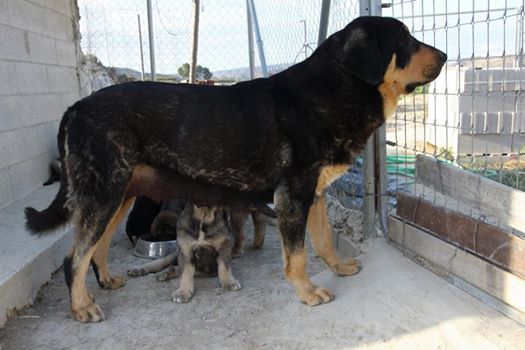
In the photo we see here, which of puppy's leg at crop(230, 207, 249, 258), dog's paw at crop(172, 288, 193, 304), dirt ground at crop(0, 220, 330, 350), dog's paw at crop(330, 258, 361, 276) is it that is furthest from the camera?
puppy's leg at crop(230, 207, 249, 258)

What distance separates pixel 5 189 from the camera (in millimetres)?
4922

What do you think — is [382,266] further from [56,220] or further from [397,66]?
[56,220]

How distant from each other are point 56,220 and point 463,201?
2.79m

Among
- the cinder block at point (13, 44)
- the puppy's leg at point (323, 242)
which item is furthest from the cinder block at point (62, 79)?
the puppy's leg at point (323, 242)

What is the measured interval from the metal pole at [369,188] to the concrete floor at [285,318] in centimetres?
31

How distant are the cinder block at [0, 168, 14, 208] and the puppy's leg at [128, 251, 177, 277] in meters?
1.63

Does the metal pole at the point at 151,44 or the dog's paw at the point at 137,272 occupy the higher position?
the metal pole at the point at 151,44

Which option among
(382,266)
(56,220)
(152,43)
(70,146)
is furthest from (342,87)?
(152,43)

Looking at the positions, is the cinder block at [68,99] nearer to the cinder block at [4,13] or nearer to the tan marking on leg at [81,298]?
the cinder block at [4,13]


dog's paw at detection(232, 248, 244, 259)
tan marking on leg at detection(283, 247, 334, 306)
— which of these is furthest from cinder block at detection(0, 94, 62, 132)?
tan marking on leg at detection(283, 247, 334, 306)

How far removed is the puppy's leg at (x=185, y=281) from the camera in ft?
11.9

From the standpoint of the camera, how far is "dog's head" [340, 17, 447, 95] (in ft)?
10.2

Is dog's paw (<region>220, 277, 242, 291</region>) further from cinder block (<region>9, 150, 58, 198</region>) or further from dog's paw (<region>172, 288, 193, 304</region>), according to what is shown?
cinder block (<region>9, 150, 58, 198</region>)

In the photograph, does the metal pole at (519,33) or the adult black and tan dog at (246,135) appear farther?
the adult black and tan dog at (246,135)
